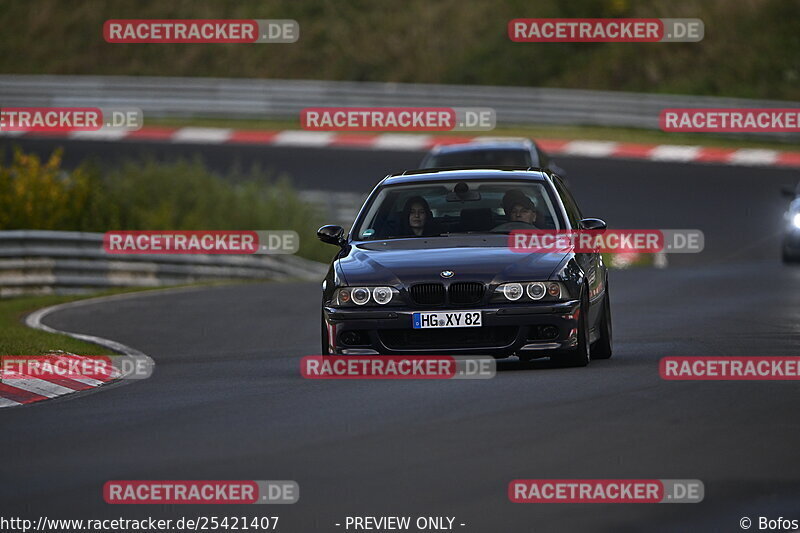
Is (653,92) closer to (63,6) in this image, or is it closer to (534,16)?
(534,16)

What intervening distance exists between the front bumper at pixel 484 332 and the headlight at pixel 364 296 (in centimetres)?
6

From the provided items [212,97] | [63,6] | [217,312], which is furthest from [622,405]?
[63,6]

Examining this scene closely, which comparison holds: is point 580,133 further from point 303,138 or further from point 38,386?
point 38,386

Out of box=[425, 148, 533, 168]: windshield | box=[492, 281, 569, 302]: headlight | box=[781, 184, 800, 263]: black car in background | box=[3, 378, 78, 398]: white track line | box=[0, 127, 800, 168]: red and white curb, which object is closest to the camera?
box=[492, 281, 569, 302]: headlight

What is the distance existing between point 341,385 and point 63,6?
45.5 meters

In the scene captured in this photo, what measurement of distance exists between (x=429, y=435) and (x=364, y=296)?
9.58ft

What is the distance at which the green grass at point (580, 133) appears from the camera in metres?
39.7

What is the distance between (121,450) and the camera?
8.85m

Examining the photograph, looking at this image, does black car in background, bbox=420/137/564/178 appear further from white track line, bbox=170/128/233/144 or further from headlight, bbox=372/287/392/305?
white track line, bbox=170/128/233/144

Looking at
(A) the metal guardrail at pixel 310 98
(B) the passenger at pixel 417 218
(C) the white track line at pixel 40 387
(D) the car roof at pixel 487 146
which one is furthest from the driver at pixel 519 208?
(A) the metal guardrail at pixel 310 98

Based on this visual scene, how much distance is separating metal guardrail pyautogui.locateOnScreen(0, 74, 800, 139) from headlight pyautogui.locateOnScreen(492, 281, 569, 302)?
28417 mm

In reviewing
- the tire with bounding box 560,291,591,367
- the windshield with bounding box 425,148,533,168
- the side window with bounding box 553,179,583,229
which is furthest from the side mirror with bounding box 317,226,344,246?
the windshield with bounding box 425,148,533,168

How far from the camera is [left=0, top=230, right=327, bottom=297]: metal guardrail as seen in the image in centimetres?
2377

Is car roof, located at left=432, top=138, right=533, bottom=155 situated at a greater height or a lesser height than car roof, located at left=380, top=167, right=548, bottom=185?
greater
